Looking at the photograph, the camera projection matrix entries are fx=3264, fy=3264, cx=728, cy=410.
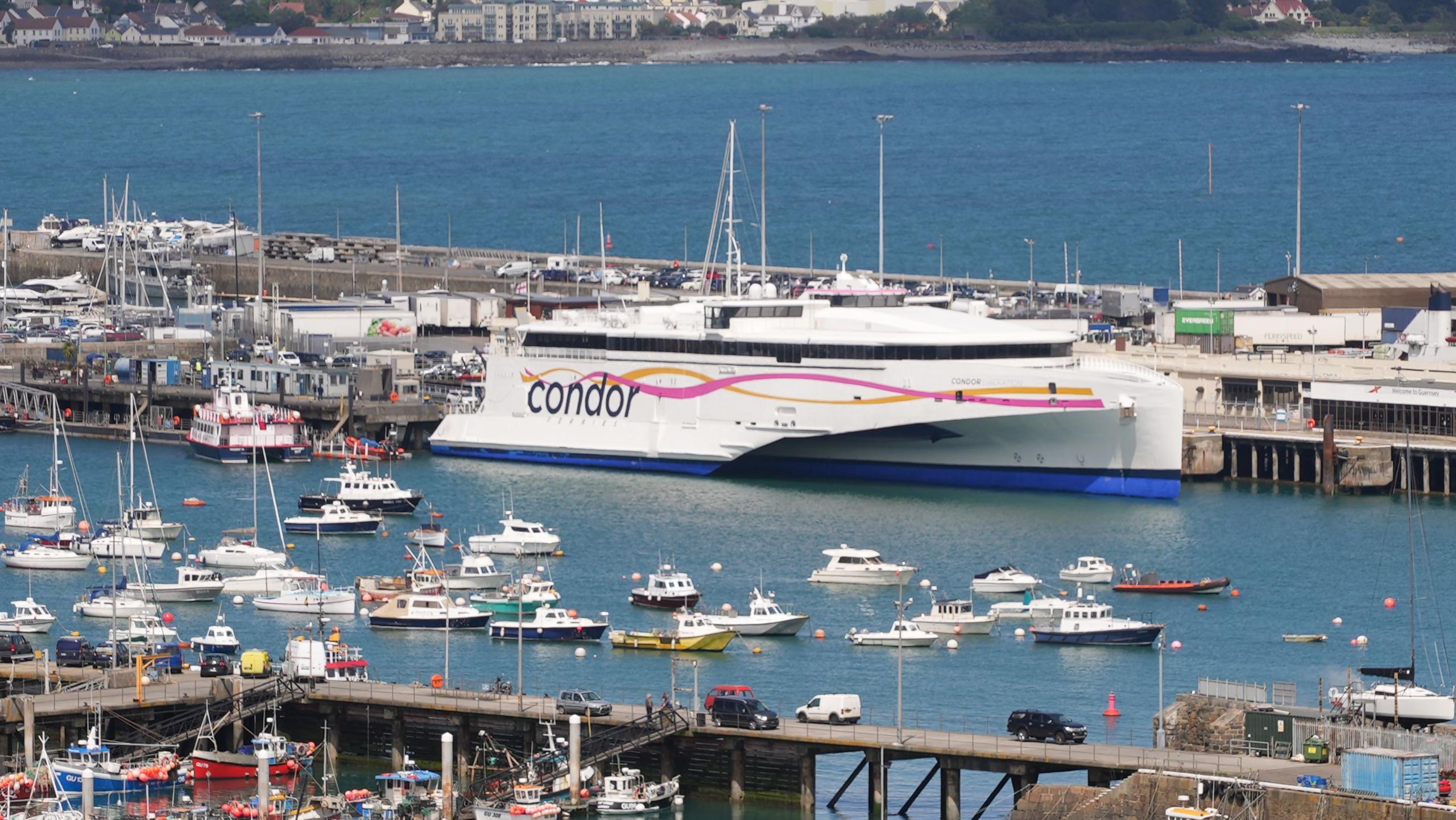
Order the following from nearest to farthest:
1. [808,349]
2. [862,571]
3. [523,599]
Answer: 1. [523,599]
2. [862,571]
3. [808,349]

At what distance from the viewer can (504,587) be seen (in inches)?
2589

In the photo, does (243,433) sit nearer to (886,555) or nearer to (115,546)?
(115,546)

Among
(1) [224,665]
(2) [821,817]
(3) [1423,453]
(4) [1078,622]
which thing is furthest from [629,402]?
(2) [821,817]

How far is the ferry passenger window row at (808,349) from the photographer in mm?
81500

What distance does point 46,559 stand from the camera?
69.9 metres

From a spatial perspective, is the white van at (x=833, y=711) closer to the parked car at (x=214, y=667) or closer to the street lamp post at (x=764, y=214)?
the parked car at (x=214, y=667)

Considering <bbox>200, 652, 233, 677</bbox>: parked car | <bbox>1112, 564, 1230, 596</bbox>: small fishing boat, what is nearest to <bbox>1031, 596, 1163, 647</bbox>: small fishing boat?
<bbox>1112, 564, 1230, 596</bbox>: small fishing boat

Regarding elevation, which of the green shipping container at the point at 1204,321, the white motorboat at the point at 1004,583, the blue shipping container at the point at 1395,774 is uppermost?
the green shipping container at the point at 1204,321

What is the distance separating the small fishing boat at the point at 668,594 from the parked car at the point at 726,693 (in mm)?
11057

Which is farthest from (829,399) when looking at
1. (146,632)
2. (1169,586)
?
(146,632)

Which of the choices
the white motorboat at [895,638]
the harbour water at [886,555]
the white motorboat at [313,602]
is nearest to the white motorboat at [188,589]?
the harbour water at [886,555]

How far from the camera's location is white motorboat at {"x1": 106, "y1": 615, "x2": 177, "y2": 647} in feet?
193

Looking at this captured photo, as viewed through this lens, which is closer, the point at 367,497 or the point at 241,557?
the point at 241,557

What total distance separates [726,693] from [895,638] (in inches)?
402
